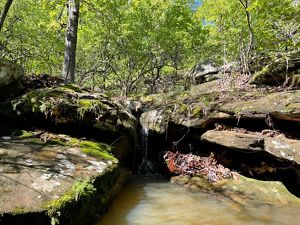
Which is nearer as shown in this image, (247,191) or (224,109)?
(247,191)

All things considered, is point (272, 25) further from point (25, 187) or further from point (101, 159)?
point (25, 187)

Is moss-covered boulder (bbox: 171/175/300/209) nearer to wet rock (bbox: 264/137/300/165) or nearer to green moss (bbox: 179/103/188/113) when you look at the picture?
wet rock (bbox: 264/137/300/165)

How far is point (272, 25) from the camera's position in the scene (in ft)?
37.7

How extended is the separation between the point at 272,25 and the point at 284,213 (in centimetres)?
799

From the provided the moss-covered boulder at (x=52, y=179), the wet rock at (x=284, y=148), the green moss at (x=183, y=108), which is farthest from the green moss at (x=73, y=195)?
the green moss at (x=183, y=108)

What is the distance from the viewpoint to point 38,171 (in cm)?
489

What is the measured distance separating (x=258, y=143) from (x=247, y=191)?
1.20 m

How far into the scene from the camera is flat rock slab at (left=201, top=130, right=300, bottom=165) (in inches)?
266

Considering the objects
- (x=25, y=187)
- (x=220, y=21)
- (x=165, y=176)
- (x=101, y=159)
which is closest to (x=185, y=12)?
(x=220, y=21)

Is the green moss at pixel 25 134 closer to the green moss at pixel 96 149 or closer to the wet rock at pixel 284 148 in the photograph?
the green moss at pixel 96 149

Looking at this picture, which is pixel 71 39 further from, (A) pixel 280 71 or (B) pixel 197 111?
(A) pixel 280 71

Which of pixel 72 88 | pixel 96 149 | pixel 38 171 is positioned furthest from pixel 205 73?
pixel 38 171

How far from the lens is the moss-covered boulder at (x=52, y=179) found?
3910mm

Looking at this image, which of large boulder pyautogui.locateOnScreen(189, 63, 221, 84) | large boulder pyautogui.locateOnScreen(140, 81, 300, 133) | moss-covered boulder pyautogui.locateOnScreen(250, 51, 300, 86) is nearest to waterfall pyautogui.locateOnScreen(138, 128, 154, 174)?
large boulder pyautogui.locateOnScreen(140, 81, 300, 133)
